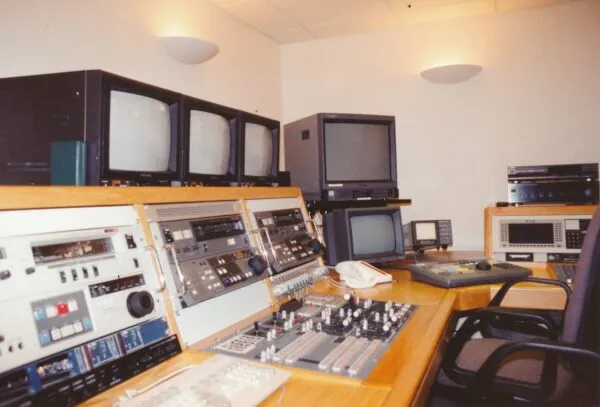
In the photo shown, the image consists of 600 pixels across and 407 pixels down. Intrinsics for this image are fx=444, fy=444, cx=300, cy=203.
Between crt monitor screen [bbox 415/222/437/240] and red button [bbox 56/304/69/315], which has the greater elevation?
crt monitor screen [bbox 415/222/437/240]

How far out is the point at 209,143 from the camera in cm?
177

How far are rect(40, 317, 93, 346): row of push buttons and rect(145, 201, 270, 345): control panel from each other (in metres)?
0.25

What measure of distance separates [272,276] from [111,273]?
68 cm

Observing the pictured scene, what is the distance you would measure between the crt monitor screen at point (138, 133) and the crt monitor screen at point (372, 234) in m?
1.13

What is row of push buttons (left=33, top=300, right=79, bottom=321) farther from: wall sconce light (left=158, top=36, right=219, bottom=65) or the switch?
wall sconce light (left=158, top=36, right=219, bottom=65)

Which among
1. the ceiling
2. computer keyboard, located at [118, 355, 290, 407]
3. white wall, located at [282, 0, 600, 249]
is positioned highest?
the ceiling

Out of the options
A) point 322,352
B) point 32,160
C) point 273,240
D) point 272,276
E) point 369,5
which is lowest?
point 322,352

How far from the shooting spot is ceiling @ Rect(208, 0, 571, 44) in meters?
2.94

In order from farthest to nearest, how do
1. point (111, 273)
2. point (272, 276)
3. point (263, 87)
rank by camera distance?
1. point (263, 87)
2. point (272, 276)
3. point (111, 273)

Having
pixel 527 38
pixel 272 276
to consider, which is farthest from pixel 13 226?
pixel 527 38

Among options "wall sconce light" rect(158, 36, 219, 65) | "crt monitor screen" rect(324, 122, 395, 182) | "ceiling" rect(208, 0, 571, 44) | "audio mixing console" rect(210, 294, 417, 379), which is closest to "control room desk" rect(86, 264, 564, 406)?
"audio mixing console" rect(210, 294, 417, 379)

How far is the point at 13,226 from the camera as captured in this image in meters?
0.89

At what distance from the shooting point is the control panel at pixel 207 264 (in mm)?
1221

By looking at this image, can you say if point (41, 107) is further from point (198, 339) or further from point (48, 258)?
point (198, 339)
